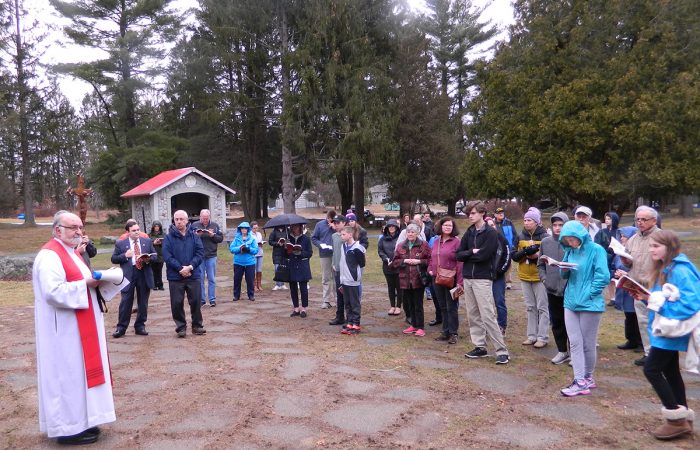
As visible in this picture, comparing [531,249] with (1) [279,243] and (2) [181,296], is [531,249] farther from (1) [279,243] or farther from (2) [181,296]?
(2) [181,296]

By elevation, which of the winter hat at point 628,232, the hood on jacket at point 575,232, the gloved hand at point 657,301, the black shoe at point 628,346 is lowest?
the black shoe at point 628,346

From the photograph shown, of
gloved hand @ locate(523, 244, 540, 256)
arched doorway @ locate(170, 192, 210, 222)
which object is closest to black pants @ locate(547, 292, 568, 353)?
gloved hand @ locate(523, 244, 540, 256)

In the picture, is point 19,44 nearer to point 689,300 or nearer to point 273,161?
point 273,161

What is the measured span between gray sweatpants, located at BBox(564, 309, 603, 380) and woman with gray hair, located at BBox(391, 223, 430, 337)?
261 cm

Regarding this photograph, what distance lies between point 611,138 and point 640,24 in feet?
14.3

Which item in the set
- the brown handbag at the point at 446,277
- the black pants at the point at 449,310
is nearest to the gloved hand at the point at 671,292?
the brown handbag at the point at 446,277

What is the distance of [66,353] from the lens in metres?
4.16

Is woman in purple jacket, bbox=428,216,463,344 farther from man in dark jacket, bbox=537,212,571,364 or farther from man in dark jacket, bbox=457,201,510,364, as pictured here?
man in dark jacket, bbox=537,212,571,364

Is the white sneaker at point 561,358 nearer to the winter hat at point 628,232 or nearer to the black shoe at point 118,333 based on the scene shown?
the winter hat at point 628,232

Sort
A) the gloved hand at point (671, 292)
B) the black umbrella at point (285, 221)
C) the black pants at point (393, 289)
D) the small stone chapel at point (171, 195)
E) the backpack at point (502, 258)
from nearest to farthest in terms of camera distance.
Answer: the gloved hand at point (671, 292) → the backpack at point (502, 258) → the black pants at point (393, 289) → the black umbrella at point (285, 221) → the small stone chapel at point (171, 195)

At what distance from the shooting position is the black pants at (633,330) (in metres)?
6.93

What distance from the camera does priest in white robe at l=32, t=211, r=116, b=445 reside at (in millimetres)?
4102

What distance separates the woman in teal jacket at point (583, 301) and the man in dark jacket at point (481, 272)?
3.35ft

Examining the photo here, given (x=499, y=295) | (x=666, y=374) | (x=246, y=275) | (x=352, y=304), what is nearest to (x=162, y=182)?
(x=246, y=275)
